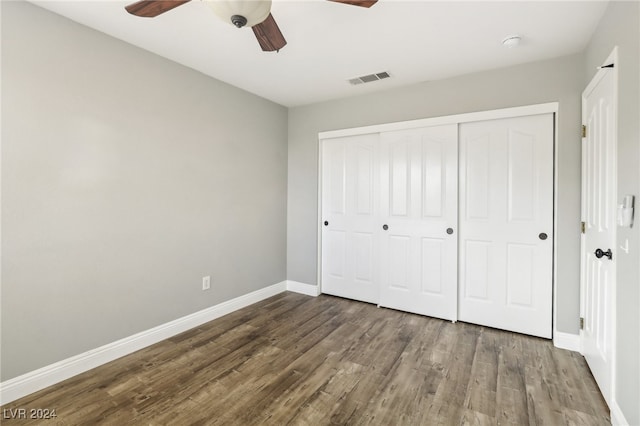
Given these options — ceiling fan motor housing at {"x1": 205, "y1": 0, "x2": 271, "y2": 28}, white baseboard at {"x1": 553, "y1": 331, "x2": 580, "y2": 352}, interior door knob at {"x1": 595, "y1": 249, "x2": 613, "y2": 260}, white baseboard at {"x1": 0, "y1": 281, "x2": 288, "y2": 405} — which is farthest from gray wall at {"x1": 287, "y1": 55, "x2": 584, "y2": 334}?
ceiling fan motor housing at {"x1": 205, "y1": 0, "x2": 271, "y2": 28}

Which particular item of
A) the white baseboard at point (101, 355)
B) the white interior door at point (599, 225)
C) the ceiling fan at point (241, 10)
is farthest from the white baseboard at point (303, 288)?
the ceiling fan at point (241, 10)

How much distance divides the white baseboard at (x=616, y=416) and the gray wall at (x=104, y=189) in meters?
3.25

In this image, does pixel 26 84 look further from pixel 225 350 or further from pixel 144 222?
pixel 225 350

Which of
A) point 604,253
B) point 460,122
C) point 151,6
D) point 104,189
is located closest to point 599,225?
point 604,253

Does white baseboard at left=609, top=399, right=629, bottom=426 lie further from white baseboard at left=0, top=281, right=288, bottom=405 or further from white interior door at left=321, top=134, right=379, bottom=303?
white baseboard at left=0, top=281, right=288, bottom=405

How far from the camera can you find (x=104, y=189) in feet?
7.97

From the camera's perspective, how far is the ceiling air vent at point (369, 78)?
3.19 meters

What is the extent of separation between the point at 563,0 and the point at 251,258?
11.8 ft

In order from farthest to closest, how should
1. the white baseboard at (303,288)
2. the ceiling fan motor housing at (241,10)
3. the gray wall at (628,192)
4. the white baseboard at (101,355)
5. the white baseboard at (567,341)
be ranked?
1. the white baseboard at (303,288)
2. the white baseboard at (567,341)
3. the white baseboard at (101,355)
4. the gray wall at (628,192)
5. the ceiling fan motor housing at (241,10)

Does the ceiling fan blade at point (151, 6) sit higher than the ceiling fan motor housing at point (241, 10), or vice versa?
the ceiling fan blade at point (151, 6)

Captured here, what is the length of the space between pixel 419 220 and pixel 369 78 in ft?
5.38

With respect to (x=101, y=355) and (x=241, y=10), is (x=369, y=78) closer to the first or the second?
(x=241, y=10)

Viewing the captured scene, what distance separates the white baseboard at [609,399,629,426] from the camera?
1639 mm

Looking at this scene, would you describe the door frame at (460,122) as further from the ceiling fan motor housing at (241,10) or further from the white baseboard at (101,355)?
the ceiling fan motor housing at (241,10)
